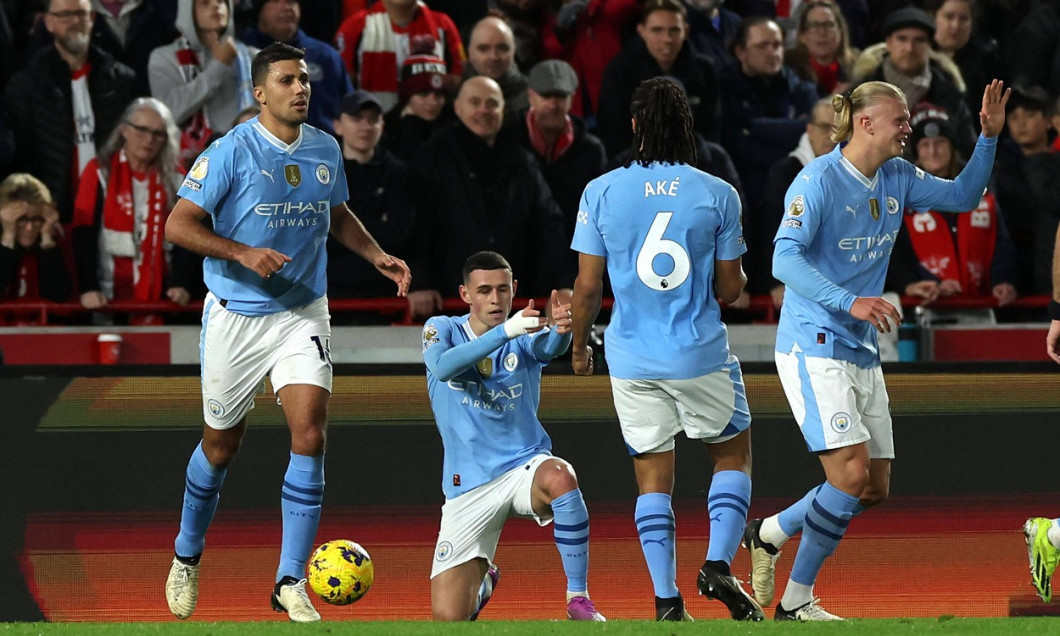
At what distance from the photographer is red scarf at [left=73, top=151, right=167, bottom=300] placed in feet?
30.0

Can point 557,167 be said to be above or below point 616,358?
above

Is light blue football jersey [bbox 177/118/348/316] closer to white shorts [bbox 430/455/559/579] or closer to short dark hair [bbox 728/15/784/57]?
white shorts [bbox 430/455/559/579]

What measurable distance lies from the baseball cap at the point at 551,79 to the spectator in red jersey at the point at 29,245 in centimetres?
284

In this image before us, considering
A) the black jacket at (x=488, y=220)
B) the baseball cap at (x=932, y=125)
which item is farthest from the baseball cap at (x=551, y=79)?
the baseball cap at (x=932, y=125)

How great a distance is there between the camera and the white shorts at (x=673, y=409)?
6.50 meters

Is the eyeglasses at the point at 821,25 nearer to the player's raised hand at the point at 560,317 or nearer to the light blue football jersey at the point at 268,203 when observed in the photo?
the light blue football jersey at the point at 268,203

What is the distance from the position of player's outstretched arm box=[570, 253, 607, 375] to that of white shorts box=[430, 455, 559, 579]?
0.68m

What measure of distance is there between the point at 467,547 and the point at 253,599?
1.36 metres

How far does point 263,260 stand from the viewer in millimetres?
6488

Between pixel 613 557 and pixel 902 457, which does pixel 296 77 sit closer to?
pixel 613 557

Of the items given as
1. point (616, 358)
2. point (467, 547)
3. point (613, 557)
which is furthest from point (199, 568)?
point (616, 358)

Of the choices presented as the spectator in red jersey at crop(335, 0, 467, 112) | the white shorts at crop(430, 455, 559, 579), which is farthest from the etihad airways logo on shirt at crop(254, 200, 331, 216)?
the spectator in red jersey at crop(335, 0, 467, 112)

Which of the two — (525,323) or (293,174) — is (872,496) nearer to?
(525,323)

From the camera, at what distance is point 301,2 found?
11016mm
